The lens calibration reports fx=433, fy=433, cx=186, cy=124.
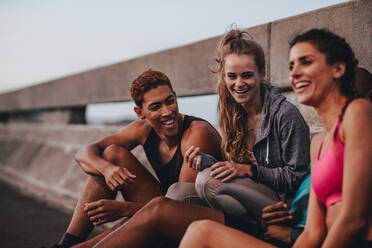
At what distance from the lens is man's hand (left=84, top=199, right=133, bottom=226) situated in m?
2.88

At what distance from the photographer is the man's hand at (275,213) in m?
2.25

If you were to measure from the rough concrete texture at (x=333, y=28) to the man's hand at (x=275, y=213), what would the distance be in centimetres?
95

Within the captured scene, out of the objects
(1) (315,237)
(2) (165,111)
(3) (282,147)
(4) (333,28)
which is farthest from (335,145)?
(2) (165,111)

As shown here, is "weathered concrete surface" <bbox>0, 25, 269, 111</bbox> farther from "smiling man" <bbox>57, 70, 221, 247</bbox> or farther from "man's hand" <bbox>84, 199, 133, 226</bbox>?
"man's hand" <bbox>84, 199, 133, 226</bbox>

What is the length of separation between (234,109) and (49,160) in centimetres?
464

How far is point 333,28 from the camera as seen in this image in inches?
110

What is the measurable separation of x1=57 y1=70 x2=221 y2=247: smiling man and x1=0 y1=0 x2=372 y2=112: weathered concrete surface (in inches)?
28.3

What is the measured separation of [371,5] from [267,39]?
2.80ft

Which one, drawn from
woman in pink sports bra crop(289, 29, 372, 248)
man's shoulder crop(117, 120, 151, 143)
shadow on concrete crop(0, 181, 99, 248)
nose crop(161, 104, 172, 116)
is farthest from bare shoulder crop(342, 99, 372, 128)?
shadow on concrete crop(0, 181, 99, 248)

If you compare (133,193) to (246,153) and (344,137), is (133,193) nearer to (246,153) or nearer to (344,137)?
(246,153)

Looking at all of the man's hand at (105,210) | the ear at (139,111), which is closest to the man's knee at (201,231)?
the man's hand at (105,210)

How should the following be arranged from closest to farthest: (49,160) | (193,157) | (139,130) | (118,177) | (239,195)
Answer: (239,195) < (193,157) < (118,177) < (139,130) < (49,160)

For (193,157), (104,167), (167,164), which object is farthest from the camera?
(167,164)

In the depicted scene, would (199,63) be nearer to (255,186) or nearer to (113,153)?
(113,153)
